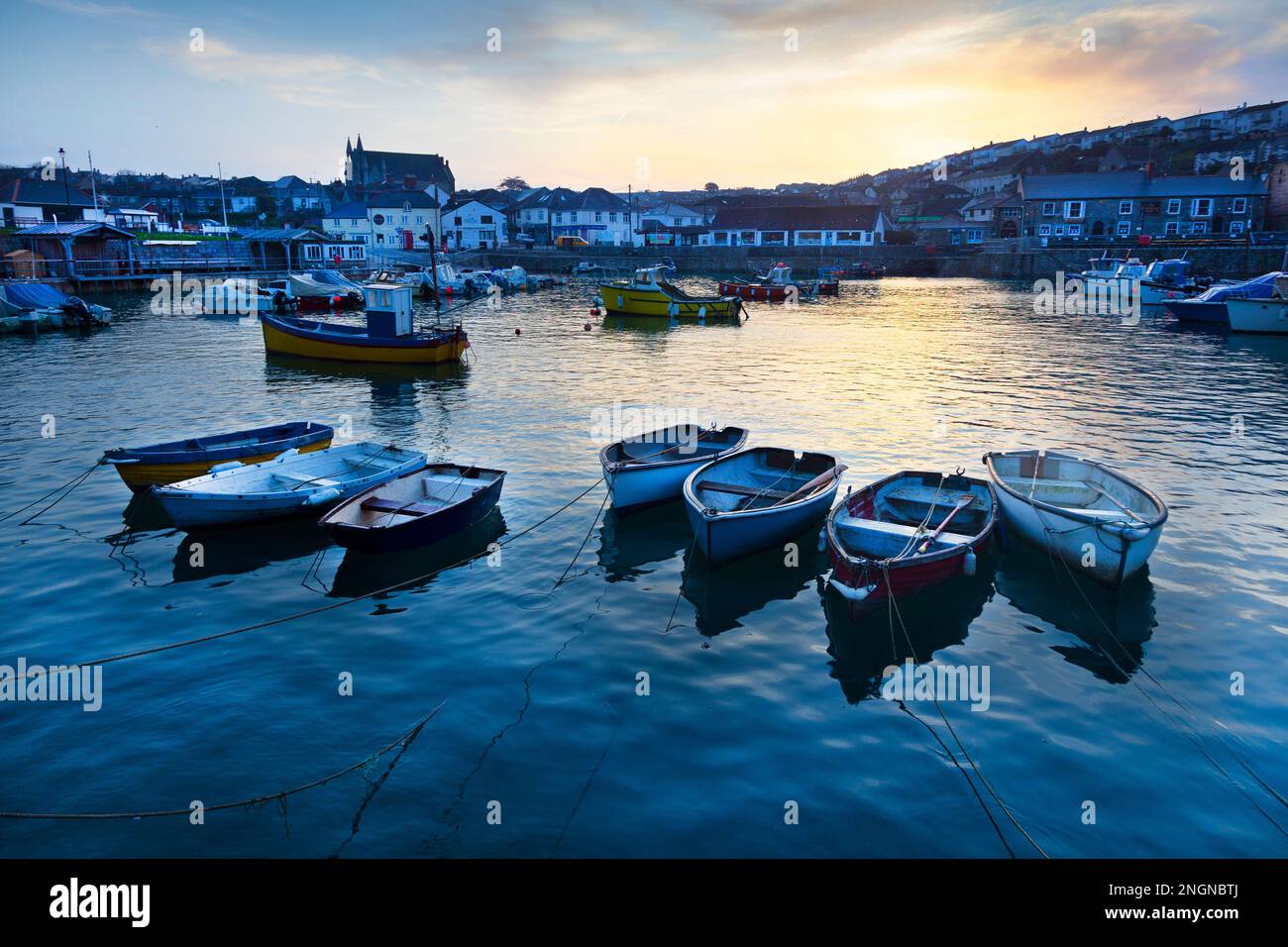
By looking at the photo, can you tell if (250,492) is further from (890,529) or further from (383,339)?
(383,339)

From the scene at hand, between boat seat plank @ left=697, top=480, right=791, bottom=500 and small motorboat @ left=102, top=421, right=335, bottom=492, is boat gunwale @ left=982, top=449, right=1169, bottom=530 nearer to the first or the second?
boat seat plank @ left=697, top=480, right=791, bottom=500

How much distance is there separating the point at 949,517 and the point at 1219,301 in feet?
157

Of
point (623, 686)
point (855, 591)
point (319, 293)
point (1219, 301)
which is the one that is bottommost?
point (623, 686)

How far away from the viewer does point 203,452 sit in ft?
58.6

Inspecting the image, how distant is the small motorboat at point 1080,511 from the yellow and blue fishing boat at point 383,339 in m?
25.6

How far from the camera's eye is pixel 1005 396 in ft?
99.2

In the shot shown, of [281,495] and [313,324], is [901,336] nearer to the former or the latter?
[313,324]

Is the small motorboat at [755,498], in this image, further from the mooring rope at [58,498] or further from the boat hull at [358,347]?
the boat hull at [358,347]

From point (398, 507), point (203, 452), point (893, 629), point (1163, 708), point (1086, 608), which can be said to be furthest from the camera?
point (203, 452)

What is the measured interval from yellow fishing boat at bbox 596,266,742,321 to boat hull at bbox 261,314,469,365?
2263cm

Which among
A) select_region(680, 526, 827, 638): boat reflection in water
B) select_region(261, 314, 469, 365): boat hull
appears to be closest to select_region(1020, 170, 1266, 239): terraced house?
select_region(261, 314, 469, 365): boat hull

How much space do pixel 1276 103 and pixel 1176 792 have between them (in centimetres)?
22052

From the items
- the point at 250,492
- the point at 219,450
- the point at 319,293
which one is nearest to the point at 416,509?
the point at 250,492
